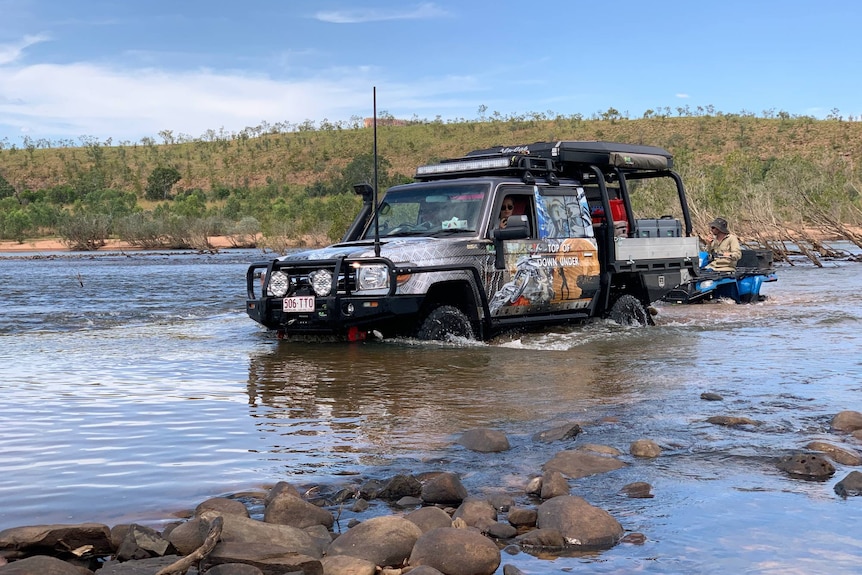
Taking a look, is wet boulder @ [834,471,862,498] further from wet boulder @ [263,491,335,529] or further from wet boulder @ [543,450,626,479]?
wet boulder @ [263,491,335,529]

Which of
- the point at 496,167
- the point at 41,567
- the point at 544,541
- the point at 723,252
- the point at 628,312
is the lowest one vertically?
the point at 544,541

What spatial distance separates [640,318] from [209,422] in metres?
7.51

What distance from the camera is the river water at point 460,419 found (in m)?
4.68

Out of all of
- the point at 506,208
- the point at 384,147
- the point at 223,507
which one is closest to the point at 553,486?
the point at 223,507

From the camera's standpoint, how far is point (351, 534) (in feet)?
13.8

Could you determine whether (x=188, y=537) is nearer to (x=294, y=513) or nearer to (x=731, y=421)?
(x=294, y=513)

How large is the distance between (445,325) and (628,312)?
11.3 ft

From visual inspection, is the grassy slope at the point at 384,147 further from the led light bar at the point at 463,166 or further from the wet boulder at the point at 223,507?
the wet boulder at the point at 223,507

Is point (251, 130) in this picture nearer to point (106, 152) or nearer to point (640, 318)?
point (106, 152)

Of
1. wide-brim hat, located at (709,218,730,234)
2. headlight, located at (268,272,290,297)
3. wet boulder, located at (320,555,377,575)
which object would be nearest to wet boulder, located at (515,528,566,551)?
wet boulder, located at (320,555,377,575)

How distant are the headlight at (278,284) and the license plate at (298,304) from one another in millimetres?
170

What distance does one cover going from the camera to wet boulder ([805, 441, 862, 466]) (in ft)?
18.7

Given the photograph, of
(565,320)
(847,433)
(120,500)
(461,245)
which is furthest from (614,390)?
(120,500)

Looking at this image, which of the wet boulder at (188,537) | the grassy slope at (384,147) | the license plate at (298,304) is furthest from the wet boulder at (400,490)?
the grassy slope at (384,147)
